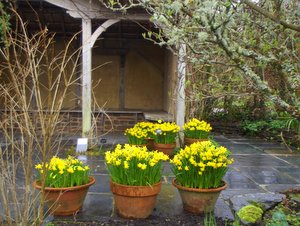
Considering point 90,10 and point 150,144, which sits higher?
point 90,10

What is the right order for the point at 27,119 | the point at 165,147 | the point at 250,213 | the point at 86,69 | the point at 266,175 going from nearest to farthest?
the point at 27,119 → the point at 250,213 → the point at 266,175 → the point at 165,147 → the point at 86,69

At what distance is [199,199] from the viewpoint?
368 cm

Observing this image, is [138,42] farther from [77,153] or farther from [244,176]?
[244,176]

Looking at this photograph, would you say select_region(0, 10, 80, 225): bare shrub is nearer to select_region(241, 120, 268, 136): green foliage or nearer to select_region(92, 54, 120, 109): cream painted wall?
select_region(92, 54, 120, 109): cream painted wall

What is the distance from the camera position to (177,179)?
152 inches

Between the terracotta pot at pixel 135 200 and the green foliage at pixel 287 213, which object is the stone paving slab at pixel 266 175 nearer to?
the green foliage at pixel 287 213

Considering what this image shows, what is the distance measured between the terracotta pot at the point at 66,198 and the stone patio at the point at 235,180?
Answer: 8 cm

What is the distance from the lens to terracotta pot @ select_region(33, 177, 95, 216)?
3437mm

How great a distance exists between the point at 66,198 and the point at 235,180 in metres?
2.57

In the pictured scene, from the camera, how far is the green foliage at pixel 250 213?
10.2ft

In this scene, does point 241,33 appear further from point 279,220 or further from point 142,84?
point 142,84

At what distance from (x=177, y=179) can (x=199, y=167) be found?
324 millimetres

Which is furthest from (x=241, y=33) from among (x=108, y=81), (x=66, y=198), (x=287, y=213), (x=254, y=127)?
(x=108, y=81)

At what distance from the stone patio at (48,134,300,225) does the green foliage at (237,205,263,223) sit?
30 centimetres
